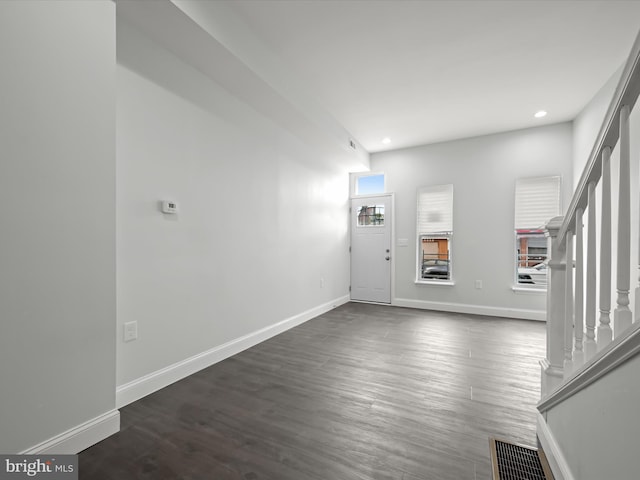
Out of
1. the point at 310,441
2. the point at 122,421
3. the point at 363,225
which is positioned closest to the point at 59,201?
the point at 122,421

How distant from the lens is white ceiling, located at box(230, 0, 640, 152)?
2410 millimetres

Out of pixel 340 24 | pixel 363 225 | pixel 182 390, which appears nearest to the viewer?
pixel 182 390

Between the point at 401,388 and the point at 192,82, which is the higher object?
the point at 192,82

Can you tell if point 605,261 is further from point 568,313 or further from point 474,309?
point 474,309

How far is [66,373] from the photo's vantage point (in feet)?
5.40

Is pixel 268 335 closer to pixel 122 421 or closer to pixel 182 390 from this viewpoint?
pixel 182 390

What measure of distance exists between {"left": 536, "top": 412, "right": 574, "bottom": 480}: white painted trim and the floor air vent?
49 millimetres

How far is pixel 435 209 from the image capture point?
17.7 feet

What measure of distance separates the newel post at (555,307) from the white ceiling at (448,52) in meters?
1.95

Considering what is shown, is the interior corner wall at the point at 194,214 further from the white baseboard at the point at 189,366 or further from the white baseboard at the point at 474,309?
the white baseboard at the point at 474,309

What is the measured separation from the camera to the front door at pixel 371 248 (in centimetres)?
574

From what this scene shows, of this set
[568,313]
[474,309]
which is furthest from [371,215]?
[568,313]

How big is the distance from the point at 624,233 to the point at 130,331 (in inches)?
108

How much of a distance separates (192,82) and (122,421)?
2.69 metres
